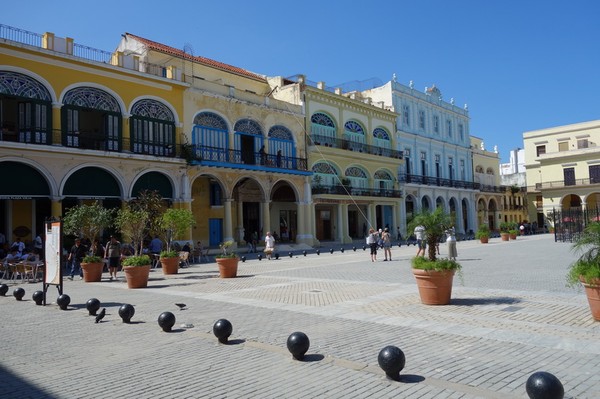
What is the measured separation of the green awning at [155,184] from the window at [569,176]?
47.1 metres

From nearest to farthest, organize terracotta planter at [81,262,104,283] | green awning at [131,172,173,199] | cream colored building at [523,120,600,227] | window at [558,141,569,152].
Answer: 1. terracotta planter at [81,262,104,283]
2. green awning at [131,172,173,199]
3. cream colored building at [523,120,600,227]
4. window at [558,141,569,152]

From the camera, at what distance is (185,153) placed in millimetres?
26859

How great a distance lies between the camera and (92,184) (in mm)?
23266

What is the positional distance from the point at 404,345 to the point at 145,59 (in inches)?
1027

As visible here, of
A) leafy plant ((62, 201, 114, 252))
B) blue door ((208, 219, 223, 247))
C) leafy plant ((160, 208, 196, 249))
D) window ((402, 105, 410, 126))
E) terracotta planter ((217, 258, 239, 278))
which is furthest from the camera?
window ((402, 105, 410, 126))

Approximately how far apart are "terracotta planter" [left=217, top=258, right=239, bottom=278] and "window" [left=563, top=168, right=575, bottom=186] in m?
51.2

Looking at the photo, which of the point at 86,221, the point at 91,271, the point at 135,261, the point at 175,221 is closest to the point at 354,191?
the point at 175,221

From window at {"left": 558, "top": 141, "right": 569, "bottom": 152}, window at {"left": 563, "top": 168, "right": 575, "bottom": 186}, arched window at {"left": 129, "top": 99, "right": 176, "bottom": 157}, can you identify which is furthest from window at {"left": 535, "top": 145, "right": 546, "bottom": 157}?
arched window at {"left": 129, "top": 99, "right": 176, "bottom": 157}

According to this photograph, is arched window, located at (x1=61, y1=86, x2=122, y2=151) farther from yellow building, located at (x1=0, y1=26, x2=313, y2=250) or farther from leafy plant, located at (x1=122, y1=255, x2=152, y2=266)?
leafy plant, located at (x1=122, y1=255, x2=152, y2=266)

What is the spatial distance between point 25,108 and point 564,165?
54522 millimetres

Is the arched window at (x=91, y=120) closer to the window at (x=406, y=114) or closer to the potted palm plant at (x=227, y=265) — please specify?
the potted palm plant at (x=227, y=265)

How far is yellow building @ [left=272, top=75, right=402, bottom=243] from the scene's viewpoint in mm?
36094

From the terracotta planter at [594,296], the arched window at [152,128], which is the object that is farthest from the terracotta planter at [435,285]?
the arched window at [152,128]

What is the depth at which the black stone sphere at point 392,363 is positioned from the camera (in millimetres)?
4945
